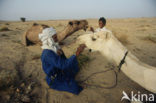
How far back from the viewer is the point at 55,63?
7.34ft

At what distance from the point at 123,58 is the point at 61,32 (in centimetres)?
400

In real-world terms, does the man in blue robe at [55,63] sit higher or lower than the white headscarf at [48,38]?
lower

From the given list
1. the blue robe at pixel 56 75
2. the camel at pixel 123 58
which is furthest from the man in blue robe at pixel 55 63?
the camel at pixel 123 58

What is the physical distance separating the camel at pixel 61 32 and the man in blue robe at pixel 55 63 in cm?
286

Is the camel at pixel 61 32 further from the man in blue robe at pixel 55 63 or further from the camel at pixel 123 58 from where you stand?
the camel at pixel 123 58

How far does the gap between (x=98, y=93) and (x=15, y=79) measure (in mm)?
2042

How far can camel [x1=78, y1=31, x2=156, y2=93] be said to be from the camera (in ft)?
6.15

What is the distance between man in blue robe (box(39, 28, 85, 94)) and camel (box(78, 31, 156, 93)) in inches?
10.7

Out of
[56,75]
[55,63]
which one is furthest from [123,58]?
[56,75]

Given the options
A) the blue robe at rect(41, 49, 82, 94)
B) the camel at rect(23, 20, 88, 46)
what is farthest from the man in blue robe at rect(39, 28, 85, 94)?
the camel at rect(23, 20, 88, 46)

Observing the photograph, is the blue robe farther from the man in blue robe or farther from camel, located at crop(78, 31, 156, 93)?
camel, located at crop(78, 31, 156, 93)

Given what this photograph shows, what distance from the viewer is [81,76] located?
340 cm

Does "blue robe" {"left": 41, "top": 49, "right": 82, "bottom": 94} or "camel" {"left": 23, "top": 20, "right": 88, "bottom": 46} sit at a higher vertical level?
"camel" {"left": 23, "top": 20, "right": 88, "bottom": 46}

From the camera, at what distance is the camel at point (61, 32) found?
17.4 ft
